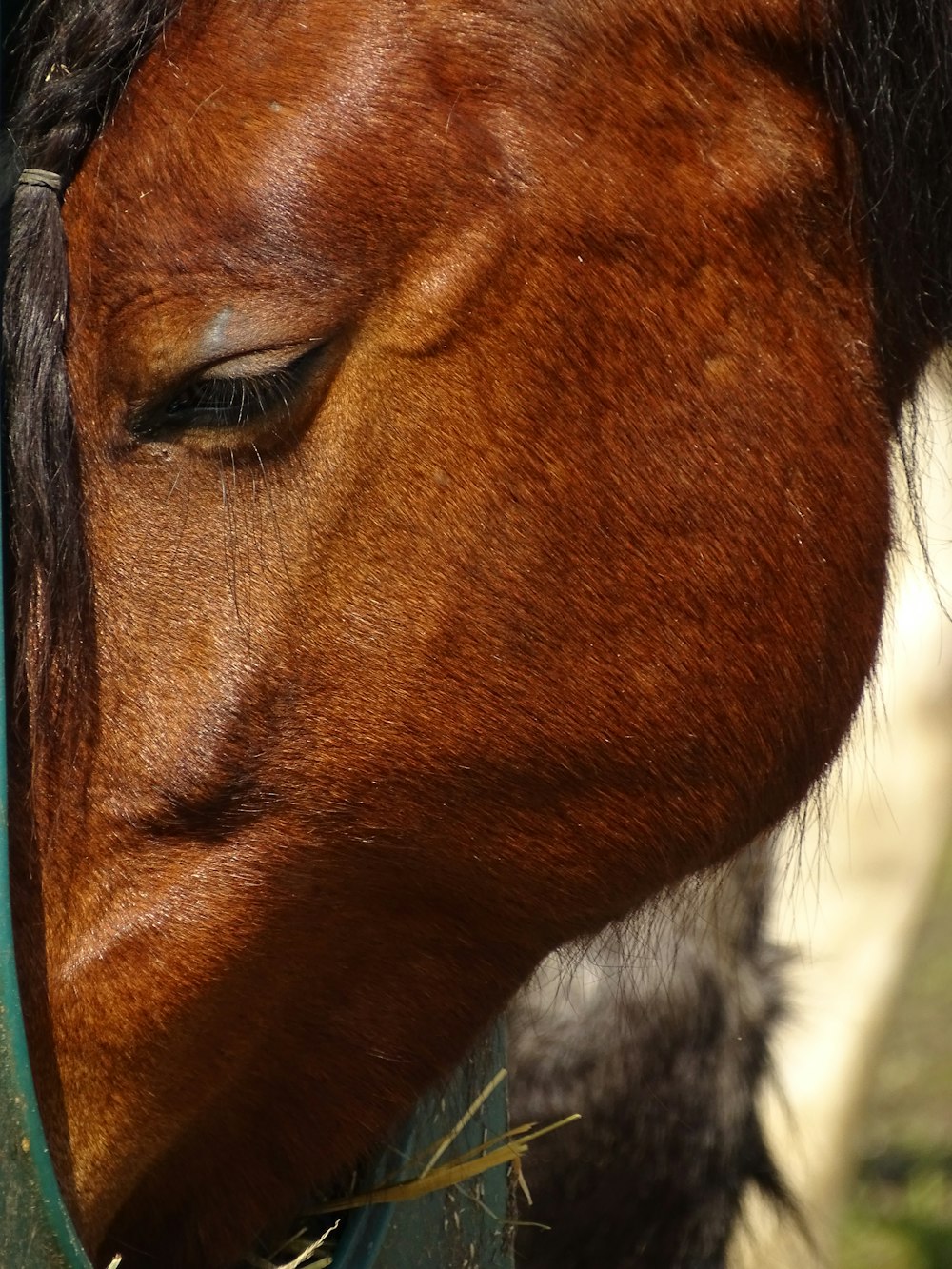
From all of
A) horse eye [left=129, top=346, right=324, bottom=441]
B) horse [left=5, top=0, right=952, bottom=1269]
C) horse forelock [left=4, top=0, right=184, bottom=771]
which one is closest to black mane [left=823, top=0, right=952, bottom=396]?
horse [left=5, top=0, right=952, bottom=1269]

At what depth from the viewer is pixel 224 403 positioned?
131 centimetres

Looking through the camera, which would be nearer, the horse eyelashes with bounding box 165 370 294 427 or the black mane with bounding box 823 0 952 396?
the horse eyelashes with bounding box 165 370 294 427

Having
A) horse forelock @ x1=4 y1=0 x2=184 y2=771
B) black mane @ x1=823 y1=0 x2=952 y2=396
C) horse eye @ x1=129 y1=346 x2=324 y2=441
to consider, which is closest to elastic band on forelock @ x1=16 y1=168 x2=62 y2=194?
horse forelock @ x1=4 y1=0 x2=184 y2=771

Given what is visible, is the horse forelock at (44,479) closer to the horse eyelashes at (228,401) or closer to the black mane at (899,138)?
the horse eyelashes at (228,401)

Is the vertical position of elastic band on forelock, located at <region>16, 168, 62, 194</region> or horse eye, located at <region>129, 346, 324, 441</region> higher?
elastic band on forelock, located at <region>16, 168, 62, 194</region>

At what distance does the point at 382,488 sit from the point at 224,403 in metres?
0.14

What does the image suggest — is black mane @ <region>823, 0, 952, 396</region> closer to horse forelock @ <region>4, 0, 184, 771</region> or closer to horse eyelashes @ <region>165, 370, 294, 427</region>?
horse eyelashes @ <region>165, 370, 294, 427</region>

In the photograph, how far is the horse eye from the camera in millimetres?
1303

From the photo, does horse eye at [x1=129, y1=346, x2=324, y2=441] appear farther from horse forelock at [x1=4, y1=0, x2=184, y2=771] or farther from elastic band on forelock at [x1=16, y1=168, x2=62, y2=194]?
elastic band on forelock at [x1=16, y1=168, x2=62, y2=194]

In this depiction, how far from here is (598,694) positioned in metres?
1.41

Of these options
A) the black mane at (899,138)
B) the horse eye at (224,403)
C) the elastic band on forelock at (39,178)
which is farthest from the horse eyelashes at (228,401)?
the black mane at (899,138)

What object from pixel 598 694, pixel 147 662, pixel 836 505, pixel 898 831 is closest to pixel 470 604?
pixel 598 694

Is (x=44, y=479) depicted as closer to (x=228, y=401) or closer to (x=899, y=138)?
(x=228, y=401)

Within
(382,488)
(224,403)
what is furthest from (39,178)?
(382,488)
